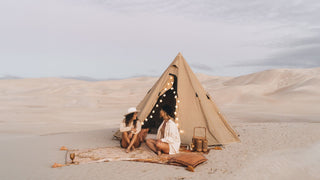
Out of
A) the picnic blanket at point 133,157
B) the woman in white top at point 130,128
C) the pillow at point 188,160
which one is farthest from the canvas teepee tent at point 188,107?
the pillow at point 188,160

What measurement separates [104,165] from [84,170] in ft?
1.55

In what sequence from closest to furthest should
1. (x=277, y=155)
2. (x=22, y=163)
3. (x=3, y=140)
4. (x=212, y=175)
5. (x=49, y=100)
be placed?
(x=212, y=175) → (x=22, y=163) → (x=277, y=155) → (x=3, y=140) → (x=49, y=100)

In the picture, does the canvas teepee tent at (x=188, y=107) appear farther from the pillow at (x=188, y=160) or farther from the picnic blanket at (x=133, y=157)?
the pillow at (x=188, y=160)

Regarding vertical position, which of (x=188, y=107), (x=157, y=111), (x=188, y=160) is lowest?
(x=188, y=160)

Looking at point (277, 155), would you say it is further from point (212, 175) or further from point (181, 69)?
point (181, 69)

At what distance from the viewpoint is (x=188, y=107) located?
7.60m

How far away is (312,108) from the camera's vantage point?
59.7ft

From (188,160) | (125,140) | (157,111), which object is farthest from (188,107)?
(157,111)

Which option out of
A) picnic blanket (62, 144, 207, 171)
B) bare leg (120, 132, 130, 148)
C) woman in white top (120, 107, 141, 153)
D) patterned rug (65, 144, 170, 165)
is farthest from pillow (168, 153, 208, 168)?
bare leg (120, 132, 130, 148)

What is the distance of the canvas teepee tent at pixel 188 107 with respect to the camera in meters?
7.39

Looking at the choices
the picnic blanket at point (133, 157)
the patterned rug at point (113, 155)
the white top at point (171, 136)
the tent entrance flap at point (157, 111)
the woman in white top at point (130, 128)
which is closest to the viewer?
the picnic blanket at point (133, 157)

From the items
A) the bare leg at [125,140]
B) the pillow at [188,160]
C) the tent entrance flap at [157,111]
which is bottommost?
the pillow at [188,160]

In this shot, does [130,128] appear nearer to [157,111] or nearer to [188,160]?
[188,160]

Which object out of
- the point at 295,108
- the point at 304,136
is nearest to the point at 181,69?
the point at 304,136
